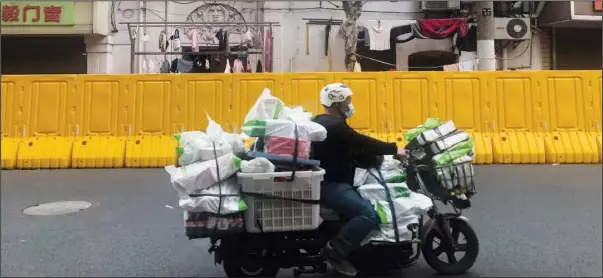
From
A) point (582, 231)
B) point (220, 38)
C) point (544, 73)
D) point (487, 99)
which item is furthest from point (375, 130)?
point (220, 38)

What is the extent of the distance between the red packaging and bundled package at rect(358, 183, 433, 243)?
62 cm

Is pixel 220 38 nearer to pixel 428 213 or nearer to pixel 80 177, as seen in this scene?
pixel 80 177

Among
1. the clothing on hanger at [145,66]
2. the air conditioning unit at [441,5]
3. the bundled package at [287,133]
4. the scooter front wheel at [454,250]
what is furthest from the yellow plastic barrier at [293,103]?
the air conditioning unit at [441,5]

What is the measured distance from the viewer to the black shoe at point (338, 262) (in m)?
3.71

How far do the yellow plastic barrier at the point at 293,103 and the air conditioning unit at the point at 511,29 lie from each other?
23.2ft

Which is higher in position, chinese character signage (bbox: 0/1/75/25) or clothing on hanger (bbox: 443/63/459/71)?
chinese character signage (bbox: 0/1/75/25)

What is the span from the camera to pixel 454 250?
4059 mm

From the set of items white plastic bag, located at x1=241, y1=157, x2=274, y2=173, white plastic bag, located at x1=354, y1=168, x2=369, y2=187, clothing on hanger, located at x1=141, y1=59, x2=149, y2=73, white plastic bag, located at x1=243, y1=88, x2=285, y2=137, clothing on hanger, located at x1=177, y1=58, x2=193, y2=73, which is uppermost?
clothing on hanger, located at x1=141, y1=59, x2=149, y2=73

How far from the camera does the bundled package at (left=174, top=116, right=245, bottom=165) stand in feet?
11.7

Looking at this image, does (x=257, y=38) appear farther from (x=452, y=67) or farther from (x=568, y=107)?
(x=568, y=107)

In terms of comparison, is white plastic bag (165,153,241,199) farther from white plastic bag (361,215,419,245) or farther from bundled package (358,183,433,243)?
white plastic bag (361,215,419,245)

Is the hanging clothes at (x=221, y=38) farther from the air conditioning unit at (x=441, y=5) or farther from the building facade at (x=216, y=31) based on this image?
the air conditioning unit at (x=441, y=5)

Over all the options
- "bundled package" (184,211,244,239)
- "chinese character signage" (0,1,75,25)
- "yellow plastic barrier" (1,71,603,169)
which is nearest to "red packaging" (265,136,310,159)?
"bundled package" (184,211,244,239)

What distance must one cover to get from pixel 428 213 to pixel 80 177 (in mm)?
6598
